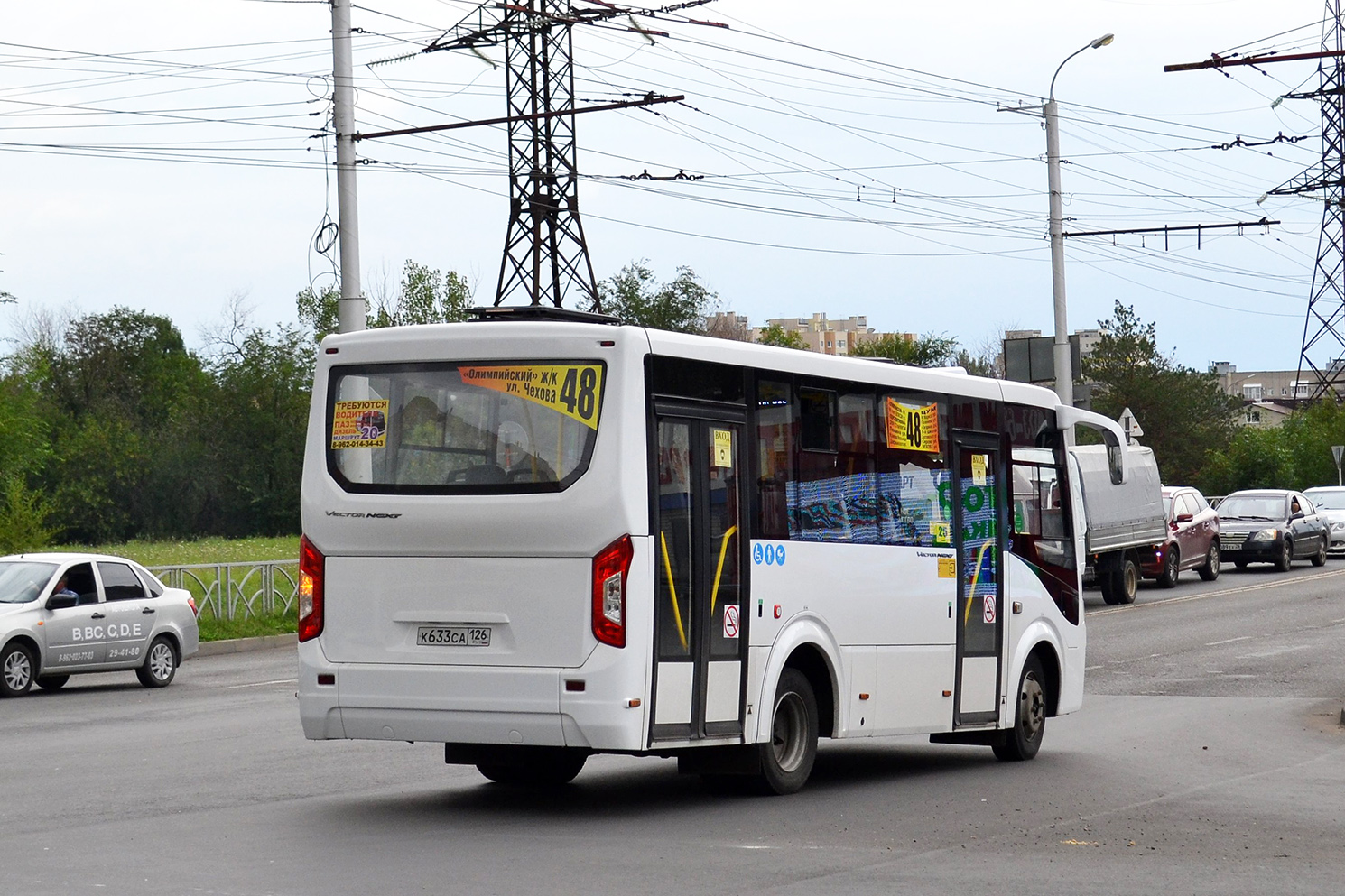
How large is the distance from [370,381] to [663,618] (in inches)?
85.9

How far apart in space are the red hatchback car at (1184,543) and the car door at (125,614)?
19.5 metres

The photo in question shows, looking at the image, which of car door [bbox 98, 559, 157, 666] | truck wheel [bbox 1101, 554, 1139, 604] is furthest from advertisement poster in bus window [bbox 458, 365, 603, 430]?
truck wheel [bbox 1101, 554, 1139, 604]

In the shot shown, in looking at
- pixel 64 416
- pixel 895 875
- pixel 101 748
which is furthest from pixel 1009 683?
pixel 64 416

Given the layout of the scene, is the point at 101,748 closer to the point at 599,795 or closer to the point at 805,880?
the point at 599,795

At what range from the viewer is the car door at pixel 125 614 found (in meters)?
A: 20.7

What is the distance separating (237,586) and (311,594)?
61.7ft

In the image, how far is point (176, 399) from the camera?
93875 mm

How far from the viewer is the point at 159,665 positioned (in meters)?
21.3

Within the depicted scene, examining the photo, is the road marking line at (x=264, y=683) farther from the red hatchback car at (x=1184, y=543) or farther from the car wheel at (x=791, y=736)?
the red hatchback car at (x=1184, y=543)

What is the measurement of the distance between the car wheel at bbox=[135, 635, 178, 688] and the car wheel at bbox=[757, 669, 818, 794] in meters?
12.2

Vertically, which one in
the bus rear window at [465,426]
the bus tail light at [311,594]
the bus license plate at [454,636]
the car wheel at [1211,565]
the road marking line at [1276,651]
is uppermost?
the bus rear window at [465,426]

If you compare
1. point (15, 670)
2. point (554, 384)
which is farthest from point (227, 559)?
point (554, 384)

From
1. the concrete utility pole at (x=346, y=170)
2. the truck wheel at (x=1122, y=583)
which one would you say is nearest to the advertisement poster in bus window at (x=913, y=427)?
the concrete utility pole at (x=346, y=170)

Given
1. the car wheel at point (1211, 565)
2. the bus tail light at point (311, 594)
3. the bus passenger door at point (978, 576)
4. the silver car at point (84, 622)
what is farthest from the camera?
the car wheel at point (1211, 565)
